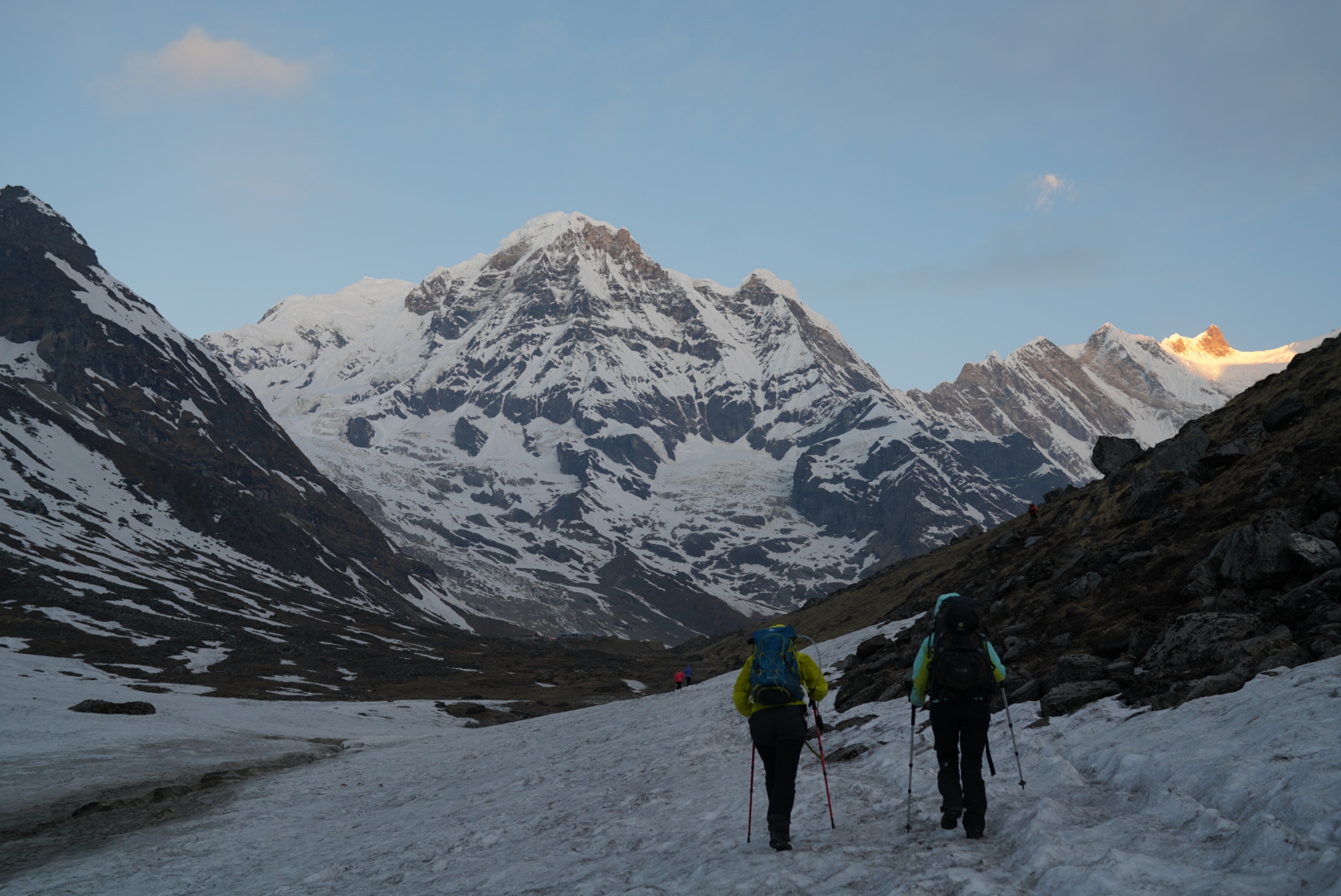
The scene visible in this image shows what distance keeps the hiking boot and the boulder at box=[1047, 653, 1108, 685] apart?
261 inches

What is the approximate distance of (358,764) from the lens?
3288cm

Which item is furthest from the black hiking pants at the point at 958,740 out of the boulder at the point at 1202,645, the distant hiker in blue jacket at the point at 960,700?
the boulder at the point at 1202,645

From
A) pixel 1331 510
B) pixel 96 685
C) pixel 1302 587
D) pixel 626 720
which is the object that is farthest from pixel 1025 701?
pixel 96 685

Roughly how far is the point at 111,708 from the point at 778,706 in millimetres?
44963

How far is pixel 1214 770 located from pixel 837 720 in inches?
538

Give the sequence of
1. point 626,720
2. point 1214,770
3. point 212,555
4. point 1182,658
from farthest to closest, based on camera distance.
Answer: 1. point 212,555
2. point 626,720
3. point 1182,658
4. point 1214,770

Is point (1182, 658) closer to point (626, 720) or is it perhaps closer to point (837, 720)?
point (837, 720)

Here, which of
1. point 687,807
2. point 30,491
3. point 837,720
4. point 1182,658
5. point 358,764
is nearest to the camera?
point 1182,658

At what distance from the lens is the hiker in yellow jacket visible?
38.4 ft

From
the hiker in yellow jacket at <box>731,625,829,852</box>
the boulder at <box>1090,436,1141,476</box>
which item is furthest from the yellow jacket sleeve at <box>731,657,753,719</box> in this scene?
the boulder at <box>1090,436,1141,476</box>

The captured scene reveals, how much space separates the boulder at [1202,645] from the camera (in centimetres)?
1414

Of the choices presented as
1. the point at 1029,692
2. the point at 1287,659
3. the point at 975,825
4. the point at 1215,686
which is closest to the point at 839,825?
the point at 975,825

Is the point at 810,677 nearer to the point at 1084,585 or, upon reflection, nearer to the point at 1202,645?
the point at 1202,645

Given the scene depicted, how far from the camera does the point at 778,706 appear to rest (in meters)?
12.1
